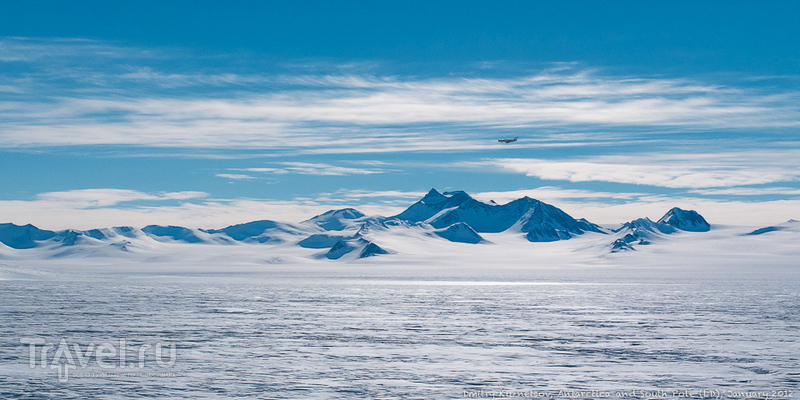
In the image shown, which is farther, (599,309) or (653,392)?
(599,309)

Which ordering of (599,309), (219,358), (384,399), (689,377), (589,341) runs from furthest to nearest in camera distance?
(599,309)
(589,341)
(219,358)
(689,377)
(384,399)

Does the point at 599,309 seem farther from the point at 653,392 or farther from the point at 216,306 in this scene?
the point at 653,392

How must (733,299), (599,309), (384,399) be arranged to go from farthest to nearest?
(733,299)
(599,309)
(384,399)

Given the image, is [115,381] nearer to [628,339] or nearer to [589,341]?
[589,341]

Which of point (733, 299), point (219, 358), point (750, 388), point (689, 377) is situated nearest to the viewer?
point (750, 388)

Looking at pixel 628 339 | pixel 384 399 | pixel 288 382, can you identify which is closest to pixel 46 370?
pixel 288 382

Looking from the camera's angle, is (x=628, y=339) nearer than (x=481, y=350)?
No

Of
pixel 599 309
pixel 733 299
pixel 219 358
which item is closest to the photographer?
pixel 219 358

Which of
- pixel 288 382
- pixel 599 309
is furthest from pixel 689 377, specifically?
pixel 599 309
